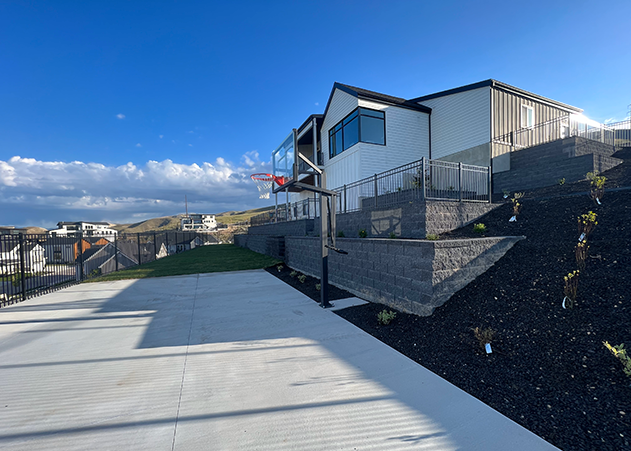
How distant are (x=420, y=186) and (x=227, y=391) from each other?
7227 millimetres

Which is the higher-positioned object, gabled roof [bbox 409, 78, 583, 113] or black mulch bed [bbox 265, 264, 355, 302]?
gabled roof [bbox 409, 78, 583, 113]

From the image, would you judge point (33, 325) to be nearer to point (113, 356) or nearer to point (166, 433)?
point (113, 356)

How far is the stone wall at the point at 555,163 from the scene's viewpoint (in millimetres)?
9852

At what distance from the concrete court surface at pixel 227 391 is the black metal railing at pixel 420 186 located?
473 centimetres

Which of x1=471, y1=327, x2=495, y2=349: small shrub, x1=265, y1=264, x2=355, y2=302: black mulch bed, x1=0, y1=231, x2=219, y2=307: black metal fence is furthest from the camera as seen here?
x1=0, y1=231, x2=219, y2=307: black metal fence

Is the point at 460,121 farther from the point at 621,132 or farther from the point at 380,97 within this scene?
the point at 621,132

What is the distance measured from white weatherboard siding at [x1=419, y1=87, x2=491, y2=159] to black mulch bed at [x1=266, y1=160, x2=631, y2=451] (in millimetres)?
8009

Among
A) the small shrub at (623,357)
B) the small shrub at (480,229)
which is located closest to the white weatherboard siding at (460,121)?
the small shrub at (480,229)

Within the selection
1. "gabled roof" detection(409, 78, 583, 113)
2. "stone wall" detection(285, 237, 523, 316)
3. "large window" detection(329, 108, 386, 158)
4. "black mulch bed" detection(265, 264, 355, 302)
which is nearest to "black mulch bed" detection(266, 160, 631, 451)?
"stone wall" detection(285, 237, 523, 316)

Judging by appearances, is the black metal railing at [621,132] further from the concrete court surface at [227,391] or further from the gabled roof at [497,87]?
the concrete court surface at [227,391]

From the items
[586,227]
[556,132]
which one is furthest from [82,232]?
[556,132]

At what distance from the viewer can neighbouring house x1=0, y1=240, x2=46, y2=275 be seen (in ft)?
24.5

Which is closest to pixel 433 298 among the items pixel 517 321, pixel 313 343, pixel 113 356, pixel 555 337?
pixel 517 321

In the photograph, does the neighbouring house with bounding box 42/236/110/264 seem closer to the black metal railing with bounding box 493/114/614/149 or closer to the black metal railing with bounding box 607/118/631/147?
the black metal railing with bounding box 493/114/614/149
